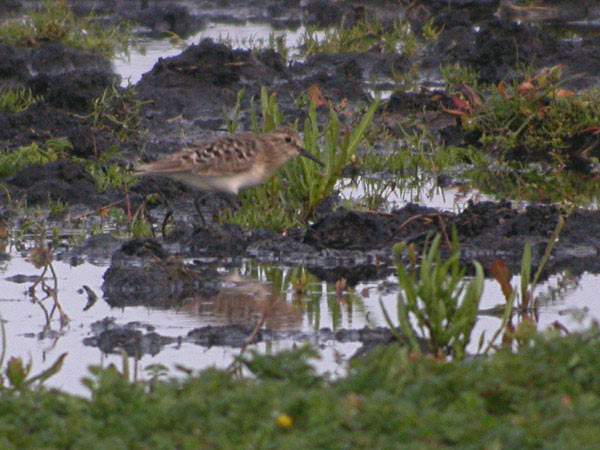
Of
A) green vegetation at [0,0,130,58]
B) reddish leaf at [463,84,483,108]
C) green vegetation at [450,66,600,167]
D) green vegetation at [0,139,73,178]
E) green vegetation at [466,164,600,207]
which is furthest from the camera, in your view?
green vegetation at [0,0,130,58]

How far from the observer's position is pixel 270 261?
8.79 m

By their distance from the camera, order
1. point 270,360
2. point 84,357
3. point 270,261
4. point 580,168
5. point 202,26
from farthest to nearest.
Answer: point 202,26
point 580,168
point 270,261
point 84,357
point 270,360

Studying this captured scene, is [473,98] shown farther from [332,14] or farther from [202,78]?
[332,14]

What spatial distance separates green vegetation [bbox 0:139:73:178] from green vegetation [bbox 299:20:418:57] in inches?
255

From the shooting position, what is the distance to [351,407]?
14.6 ft

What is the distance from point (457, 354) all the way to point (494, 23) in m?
11.2

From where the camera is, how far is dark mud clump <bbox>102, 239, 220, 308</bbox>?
7.76m

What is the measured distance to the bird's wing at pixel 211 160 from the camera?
29.7 ft

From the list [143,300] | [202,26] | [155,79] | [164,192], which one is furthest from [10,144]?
[202,26]

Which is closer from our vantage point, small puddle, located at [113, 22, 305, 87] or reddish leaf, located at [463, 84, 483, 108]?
reddish leaf, located at [463, 84, 483, 108]

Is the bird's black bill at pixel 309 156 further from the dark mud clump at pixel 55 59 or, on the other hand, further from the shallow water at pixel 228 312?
the dark mud clump at pixel 55 59

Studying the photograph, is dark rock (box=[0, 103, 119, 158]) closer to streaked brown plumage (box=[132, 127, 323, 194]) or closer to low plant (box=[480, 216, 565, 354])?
streaked brown plumage (box=[132, 127, 323, 194])

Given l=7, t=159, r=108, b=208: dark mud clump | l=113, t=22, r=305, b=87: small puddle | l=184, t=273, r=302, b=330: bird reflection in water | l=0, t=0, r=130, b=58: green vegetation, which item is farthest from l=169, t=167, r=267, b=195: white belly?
l=0, t=0, r=130, b=58: green vegetation

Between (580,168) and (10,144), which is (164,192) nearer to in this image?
(10,144)
